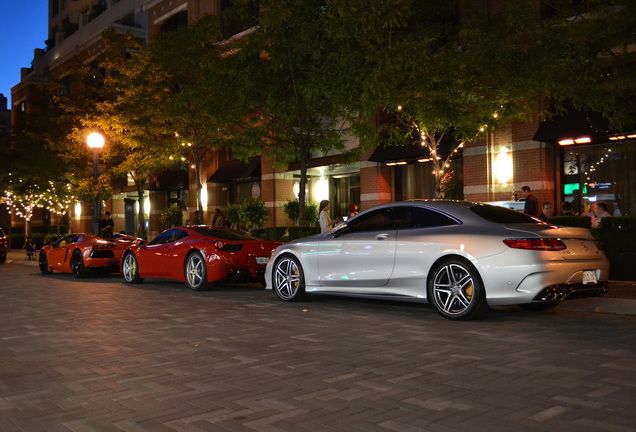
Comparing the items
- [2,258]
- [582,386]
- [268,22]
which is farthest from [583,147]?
[2,258]

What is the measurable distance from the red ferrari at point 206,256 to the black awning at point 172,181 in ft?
65.1

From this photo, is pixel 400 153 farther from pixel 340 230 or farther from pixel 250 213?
pixel 340 230

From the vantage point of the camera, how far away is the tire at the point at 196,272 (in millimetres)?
13195

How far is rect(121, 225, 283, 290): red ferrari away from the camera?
13023 millimetres

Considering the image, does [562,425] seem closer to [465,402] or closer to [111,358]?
[465,402]

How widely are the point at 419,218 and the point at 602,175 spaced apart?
36.0 feet

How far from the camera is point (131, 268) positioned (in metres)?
15.6

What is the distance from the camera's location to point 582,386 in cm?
512

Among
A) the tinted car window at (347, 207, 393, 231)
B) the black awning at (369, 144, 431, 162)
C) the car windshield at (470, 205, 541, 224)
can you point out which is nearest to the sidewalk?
the car windshield at (470, 205, 541, 224)

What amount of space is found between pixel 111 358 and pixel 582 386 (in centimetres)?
435

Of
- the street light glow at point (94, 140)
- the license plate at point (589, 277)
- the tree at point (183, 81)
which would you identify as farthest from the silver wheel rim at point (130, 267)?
the license plate at point (589, 277)

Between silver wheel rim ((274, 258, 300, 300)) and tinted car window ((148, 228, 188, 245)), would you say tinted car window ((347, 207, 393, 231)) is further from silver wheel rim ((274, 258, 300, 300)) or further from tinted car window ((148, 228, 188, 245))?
tinted car window ((148, 228, 188, 245))

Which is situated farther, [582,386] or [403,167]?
[403,167]

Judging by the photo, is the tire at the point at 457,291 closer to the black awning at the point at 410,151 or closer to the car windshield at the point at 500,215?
the car windshield at the point at 500,215
